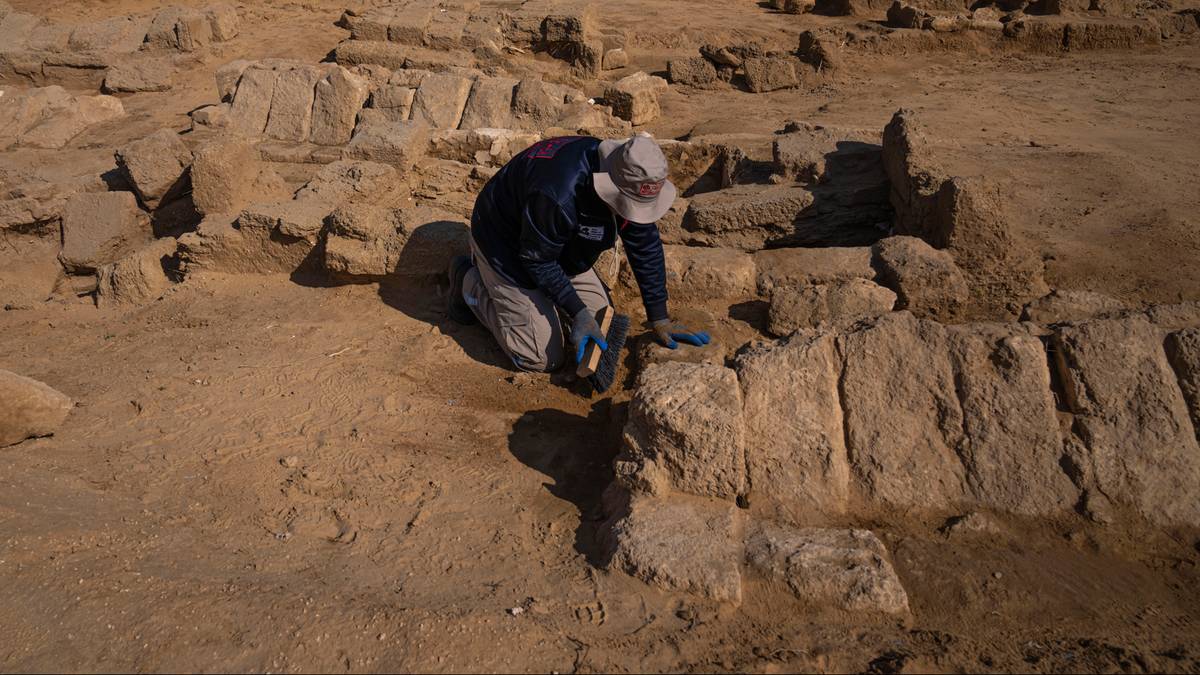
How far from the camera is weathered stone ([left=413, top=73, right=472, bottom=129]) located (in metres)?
8.64

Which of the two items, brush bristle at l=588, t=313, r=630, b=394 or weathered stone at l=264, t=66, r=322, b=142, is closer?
brush bristle at l=588, t=313, r=630, b=394

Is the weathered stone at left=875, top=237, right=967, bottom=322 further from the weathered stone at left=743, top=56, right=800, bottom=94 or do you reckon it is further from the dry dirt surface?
the weathered stone at left=743, top=56, right=800, bottom=94

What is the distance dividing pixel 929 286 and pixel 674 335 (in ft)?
4.55

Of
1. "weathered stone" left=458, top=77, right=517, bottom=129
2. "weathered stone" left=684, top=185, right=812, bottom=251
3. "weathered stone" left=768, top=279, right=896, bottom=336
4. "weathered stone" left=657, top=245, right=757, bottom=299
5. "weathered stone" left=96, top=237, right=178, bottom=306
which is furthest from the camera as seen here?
"weathered stone" left=458, top=77, right=517, bottom=129

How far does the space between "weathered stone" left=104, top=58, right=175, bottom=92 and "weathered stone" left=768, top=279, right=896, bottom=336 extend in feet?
29.9

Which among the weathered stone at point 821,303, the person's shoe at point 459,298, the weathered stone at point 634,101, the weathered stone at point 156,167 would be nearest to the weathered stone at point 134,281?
the weathered stone at point 156,167

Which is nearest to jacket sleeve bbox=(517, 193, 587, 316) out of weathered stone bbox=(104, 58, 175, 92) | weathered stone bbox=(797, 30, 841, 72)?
weathered stone bbox=(797, 30, 841, 72)

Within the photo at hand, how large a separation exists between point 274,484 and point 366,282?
199 centimetres

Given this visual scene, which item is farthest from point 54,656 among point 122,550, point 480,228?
point 480,228

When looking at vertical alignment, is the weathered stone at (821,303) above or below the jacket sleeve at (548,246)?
below

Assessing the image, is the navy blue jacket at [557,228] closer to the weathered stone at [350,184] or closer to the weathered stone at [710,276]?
the weathered stone at [710,276]

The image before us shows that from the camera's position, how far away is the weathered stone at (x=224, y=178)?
6.34 meters

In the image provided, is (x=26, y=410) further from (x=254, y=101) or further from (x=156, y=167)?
(x=254, y=101)

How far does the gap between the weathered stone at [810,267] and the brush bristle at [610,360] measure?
2.85 ft
